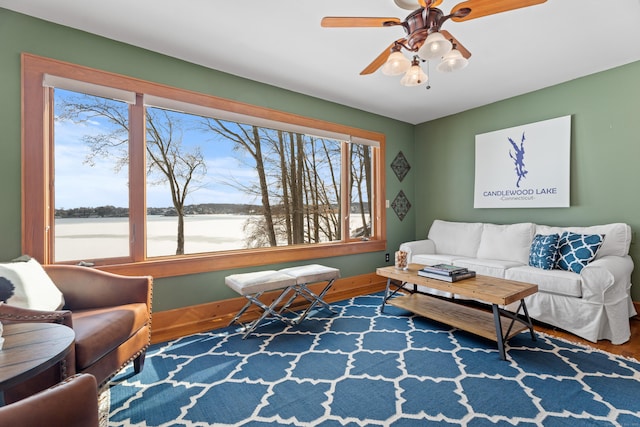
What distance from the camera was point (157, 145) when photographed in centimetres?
288

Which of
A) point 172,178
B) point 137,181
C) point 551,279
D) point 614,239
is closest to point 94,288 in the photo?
point 137,181

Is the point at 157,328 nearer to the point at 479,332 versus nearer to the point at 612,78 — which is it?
the point at 479,332

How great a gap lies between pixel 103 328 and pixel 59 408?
105 cm

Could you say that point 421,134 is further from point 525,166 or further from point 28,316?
point 28,316

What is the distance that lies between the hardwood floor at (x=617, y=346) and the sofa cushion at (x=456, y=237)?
1262 millimetres

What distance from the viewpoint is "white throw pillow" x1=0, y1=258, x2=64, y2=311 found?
5.34 feet

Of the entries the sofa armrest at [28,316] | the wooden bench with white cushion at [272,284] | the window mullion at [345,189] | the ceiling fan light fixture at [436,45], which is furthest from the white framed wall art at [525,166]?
the sofa armrest at [28,316]

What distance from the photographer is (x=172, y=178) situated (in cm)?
297

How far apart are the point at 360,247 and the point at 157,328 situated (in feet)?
8.46

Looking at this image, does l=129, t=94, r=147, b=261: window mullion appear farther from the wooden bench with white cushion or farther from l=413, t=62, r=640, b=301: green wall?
l=413, t=62, r=640, b=301: green wall

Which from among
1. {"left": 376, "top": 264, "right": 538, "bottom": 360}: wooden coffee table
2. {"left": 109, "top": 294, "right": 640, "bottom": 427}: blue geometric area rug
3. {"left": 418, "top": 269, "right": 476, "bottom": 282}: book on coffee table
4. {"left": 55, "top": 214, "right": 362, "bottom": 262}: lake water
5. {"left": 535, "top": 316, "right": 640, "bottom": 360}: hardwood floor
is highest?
{"left": 55, "top": 214, "right": 362, "bottom": 262}: lake water

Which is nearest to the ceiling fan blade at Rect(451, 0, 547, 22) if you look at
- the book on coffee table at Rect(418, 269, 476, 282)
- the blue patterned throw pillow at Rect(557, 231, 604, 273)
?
the book on coffee table at Rect(418, 269, 476, 282)

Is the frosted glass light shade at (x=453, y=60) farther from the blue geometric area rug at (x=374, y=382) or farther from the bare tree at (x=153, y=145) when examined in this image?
the bare tree at (x=153, y=145)

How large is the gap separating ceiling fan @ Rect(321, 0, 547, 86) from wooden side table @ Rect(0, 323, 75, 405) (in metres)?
2.02
